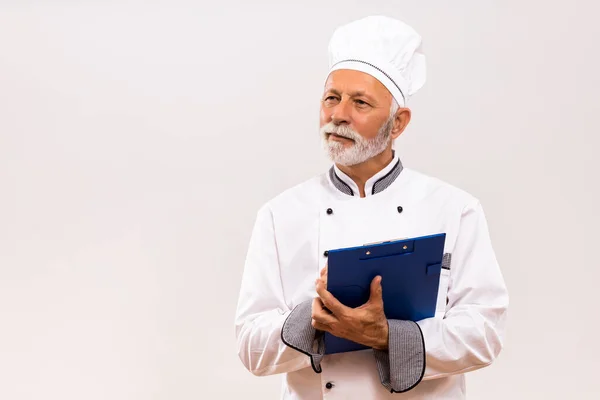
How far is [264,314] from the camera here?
2.34 meters

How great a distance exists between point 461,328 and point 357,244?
354 millimetres

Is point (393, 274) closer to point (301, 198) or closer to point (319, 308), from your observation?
point (319, 308)

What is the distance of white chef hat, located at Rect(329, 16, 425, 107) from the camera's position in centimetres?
245

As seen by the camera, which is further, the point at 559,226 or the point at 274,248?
the point at 559,226

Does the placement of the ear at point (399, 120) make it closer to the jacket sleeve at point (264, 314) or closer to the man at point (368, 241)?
the man at point (368, 241)

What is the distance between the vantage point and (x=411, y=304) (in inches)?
87.4

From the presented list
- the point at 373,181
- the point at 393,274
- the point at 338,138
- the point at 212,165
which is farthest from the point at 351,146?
the point at 212,165

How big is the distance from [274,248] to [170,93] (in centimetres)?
139

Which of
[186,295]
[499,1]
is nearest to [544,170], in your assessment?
[499,1]

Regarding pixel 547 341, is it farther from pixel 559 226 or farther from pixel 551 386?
pixel 559 226

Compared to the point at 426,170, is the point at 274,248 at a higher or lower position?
lower

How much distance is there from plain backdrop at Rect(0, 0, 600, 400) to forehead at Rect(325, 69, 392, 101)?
1.13m

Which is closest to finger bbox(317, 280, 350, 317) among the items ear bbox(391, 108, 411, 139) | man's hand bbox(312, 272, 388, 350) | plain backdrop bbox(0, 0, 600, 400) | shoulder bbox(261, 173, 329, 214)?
man's hand bbox(312, 272, 388, 350)

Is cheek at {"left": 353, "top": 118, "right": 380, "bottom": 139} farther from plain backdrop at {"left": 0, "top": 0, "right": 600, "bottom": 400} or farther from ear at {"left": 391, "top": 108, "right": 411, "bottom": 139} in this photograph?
plain backdrop at {"left": 0, "top": 0, "right": 600, "bottom": 400}
